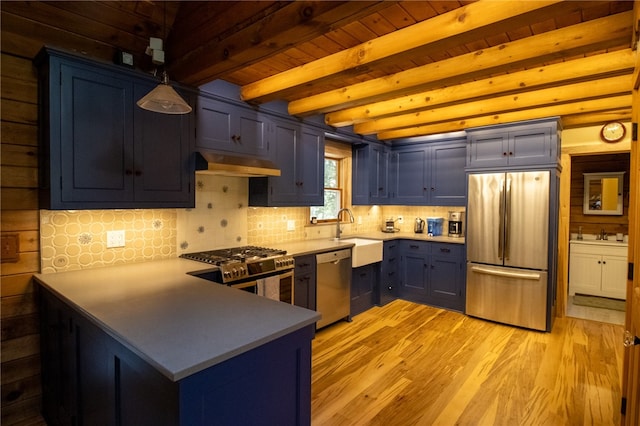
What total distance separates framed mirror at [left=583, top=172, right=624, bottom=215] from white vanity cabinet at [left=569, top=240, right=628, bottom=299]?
1.91 feet

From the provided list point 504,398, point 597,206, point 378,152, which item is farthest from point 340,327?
point 597,206

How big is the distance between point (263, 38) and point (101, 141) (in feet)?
4.05

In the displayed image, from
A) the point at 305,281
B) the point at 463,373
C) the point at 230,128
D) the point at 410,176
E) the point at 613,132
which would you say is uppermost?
the point at 613,132

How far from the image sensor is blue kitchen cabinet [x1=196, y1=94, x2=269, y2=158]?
2.72 metres

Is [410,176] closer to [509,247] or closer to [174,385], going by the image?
[509,247]

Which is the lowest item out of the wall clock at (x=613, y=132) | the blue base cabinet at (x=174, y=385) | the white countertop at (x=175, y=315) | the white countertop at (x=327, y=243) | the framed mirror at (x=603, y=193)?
the blue base cabinet at (x=174, y=385)

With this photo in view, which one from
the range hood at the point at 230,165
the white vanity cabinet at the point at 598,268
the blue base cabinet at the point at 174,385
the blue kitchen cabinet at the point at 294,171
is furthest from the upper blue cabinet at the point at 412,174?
the blue base cabinet at the point at 174,385

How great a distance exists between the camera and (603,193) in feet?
17.3

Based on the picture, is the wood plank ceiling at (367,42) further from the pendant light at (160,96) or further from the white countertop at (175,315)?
the white countertop at (175,315)

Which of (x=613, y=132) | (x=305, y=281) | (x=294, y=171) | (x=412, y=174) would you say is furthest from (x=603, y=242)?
(x=294, y=171)

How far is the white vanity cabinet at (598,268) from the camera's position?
4.89m

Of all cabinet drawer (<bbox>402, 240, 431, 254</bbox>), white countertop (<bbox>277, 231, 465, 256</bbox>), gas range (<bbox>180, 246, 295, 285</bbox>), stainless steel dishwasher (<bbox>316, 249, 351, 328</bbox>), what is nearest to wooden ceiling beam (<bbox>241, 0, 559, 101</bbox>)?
gas range (<bbox>180, 246, 295, 285</bbox>)

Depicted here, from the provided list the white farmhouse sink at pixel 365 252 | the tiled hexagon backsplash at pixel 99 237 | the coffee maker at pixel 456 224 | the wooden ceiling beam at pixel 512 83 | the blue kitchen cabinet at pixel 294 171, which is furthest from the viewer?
the coffee maker at pixel 456 224

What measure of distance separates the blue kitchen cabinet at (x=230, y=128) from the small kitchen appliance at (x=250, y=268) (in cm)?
90
